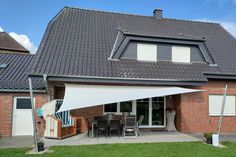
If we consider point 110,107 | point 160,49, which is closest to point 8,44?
point 110,107

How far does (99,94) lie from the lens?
40.8 feet

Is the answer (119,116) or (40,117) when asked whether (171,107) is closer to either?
(119,116)

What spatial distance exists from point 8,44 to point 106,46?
33230 mm

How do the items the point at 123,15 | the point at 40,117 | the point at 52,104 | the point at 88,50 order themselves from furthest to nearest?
1. the point at 123,15
2. the point at 88,50
3. the point at 40,117
4. the point at 52,104

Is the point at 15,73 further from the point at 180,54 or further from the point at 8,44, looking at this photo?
the point at 8,44

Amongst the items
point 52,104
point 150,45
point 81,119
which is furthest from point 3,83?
point 150,45

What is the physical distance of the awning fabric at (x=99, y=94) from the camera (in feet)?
38.8

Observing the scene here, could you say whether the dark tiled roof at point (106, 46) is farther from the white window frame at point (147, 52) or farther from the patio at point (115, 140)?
the patio at point (115, 140)

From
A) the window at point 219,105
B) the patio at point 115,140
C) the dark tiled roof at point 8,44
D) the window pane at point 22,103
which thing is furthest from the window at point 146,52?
the dark tiled roof at point 8,44

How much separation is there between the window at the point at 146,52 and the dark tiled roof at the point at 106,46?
533 mm

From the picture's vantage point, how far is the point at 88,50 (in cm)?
1659

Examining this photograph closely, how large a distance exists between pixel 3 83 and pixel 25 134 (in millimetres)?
3367

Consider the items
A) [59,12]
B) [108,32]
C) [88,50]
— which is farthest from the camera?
[59,12]

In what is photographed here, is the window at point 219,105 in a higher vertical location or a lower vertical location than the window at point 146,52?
lower
